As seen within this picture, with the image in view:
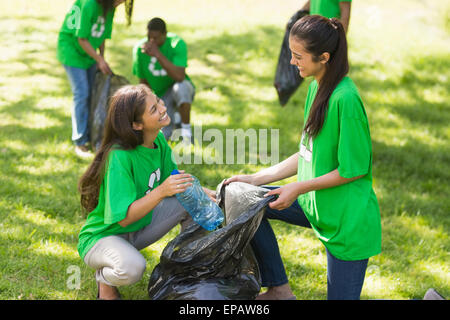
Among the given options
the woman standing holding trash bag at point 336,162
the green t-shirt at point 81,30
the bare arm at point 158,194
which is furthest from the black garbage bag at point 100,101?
the woman standing holding trash bag at point 336,162

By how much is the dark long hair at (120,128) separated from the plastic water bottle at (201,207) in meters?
0.36

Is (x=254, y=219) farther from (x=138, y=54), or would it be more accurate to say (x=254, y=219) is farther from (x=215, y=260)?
(x=138, y=54)

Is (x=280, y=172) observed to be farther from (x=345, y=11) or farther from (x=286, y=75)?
(x=286, y=75)

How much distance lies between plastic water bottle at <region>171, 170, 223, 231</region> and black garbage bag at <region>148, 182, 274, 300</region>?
99 millimetres

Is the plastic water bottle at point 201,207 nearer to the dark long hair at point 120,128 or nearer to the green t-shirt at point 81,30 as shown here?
the dark long hair at point 120,128

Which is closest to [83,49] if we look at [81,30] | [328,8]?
[81,30]

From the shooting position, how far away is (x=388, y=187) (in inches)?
173

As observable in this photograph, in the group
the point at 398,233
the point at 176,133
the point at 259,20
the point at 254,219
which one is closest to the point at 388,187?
the point at 398,233

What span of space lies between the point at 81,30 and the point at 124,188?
228cm

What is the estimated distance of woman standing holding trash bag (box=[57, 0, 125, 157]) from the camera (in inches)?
171

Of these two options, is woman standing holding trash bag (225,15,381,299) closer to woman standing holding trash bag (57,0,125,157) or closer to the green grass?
the green grass

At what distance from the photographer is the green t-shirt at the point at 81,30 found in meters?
4.32

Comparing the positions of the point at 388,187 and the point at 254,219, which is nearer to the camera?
the point at 254,219
